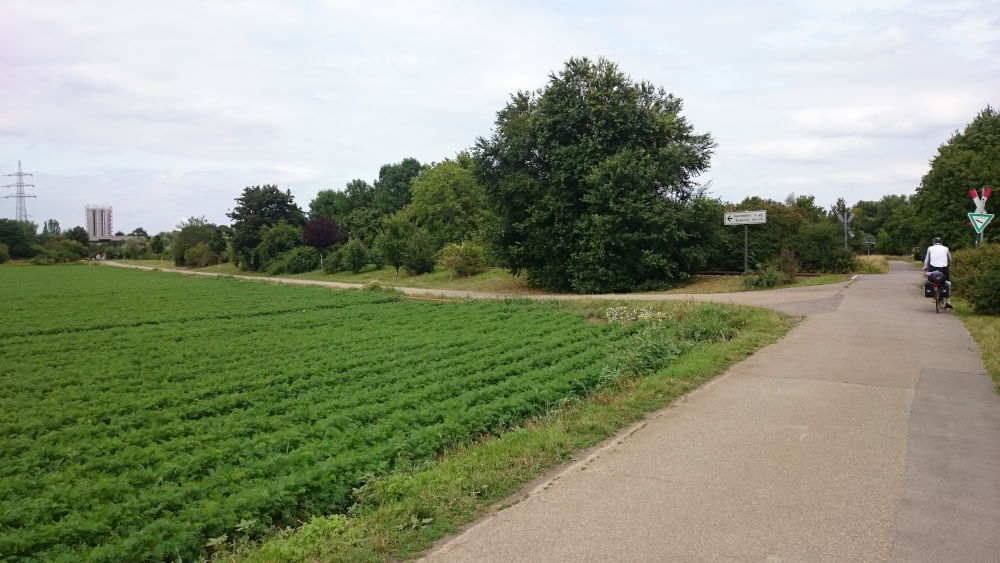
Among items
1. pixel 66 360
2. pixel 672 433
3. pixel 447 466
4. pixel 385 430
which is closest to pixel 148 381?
pixel 66 360

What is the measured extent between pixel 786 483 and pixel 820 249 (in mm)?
24395

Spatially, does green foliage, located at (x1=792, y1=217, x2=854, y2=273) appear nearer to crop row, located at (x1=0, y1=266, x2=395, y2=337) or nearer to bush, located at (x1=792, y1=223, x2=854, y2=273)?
bush, located at (x1=792, y1=223, x2=854, y2=273)

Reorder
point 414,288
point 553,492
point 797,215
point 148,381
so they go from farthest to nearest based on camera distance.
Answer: point 414,288
point 797,215
point 148,381
point 553,492

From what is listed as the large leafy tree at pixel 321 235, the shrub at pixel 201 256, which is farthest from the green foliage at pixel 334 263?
the shrub at pixel 201 256

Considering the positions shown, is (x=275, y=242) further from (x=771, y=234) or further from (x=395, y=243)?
(x=771, y=234)

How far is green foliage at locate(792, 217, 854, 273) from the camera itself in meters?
25.8

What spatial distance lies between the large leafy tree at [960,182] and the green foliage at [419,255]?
29882mm

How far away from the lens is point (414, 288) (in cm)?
3041

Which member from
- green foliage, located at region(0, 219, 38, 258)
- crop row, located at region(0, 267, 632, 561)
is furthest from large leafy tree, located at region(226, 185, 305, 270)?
green foliage, located at region(0, 219, 38, 258)

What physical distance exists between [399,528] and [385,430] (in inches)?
99.6

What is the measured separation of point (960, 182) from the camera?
36.7 m

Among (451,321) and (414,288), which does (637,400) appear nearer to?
(451,321)

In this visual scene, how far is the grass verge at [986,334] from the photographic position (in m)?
8.02

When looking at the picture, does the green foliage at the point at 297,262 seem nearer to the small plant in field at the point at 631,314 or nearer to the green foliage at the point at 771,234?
the green foliage at the point at 771,234
